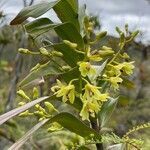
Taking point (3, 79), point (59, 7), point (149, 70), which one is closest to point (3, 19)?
point (59, 7)

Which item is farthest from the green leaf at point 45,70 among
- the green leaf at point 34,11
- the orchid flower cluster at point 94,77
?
the green leaf at point 34,11

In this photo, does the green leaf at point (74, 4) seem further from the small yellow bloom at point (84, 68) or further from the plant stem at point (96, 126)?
the plant stem at point (96, 126)

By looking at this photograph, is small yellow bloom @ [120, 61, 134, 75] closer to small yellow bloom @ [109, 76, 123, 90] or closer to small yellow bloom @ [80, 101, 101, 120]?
small yellow bloom @ [109, 76, 123, 90]

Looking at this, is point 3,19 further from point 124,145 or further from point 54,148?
point 124,145

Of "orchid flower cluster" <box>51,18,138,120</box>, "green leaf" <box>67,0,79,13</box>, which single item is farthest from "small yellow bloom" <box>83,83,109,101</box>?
"green leaf" <box>67,0,79,13</box>

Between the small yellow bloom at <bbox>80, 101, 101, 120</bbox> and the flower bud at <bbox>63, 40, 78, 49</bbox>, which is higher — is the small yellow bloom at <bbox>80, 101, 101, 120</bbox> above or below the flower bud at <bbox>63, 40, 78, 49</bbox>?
below

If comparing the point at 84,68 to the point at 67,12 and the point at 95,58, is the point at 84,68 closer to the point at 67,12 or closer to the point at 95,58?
the point at 95,58

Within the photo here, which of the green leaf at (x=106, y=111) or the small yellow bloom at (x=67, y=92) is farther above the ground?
the small yellow bloom at (x=67, y=92)
